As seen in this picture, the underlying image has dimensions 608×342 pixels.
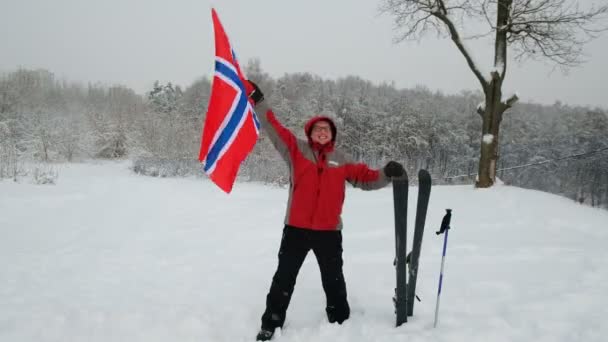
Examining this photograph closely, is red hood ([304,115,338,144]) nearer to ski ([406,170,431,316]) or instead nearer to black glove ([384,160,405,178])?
black glove ([384,160,405,178])

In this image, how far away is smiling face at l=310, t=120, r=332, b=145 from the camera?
2979mm

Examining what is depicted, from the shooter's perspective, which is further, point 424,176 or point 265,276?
point 265,276

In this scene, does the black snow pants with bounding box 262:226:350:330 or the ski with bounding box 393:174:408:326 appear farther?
the black snow pants with bounding box 262:226:350:330

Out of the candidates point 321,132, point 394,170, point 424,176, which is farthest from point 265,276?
point 424,176

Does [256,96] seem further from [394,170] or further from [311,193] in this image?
[394,170]

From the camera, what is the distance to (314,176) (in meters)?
2.90

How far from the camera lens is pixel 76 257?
17.1 ft

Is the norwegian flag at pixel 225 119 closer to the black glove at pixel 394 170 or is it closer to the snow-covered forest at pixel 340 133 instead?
the black glove at pixel 394 170

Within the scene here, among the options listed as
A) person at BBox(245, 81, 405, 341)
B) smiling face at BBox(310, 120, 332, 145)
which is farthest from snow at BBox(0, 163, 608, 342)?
smiling face at BBox(310, 120, 332, 145)

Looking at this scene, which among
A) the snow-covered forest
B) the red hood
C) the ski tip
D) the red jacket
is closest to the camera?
the ski tip

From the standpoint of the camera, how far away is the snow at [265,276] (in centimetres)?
297

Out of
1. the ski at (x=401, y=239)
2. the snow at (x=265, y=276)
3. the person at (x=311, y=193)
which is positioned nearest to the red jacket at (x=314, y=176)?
the person at (x=311, y=193)

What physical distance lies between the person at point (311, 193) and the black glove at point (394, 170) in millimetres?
11

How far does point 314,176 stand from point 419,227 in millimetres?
949
